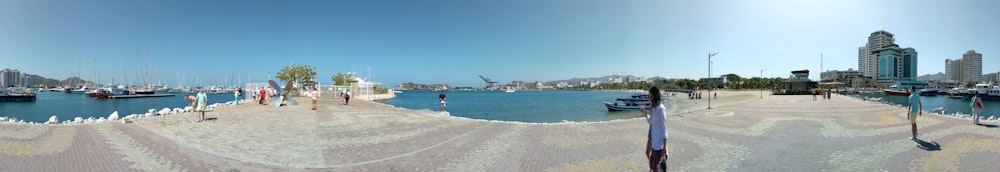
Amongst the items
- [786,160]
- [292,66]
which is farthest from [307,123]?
[292,66]

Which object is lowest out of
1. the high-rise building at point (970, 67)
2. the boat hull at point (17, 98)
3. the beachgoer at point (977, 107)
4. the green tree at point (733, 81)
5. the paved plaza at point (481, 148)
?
the boat hull at point (17, 98)

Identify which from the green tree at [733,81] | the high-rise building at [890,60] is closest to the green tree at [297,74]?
the green tree at [733,81]

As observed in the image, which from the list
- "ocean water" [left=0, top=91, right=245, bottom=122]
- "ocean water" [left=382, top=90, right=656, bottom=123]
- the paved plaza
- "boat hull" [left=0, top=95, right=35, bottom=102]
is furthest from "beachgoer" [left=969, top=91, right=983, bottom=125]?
"boat hull" [left=0, top=95, right=35, bottom=102]

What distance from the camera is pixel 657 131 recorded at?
4.66 meters

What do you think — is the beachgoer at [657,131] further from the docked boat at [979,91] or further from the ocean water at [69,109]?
the docked boat at [979,91]

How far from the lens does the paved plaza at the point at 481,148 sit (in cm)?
637

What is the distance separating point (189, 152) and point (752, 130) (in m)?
13.7

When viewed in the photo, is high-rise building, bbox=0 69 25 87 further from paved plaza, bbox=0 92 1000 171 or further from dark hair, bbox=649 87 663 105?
dark hair, bbox=649 87 663 105

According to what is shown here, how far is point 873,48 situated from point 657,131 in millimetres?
231768

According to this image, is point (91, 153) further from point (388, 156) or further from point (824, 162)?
point (824, 162)

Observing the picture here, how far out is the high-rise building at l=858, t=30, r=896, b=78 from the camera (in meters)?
161

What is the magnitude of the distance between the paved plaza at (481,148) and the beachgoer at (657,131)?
1.34 m

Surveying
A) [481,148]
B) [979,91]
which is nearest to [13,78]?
[481,148]

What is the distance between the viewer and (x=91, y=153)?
716 cm
